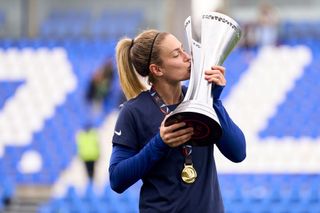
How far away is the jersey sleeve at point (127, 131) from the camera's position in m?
3.52

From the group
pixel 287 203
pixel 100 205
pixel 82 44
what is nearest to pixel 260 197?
pixel 287 203

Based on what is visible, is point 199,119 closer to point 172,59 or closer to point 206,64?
point 206,64

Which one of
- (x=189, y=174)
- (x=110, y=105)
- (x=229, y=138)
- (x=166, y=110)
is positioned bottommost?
(x=189, y=174)

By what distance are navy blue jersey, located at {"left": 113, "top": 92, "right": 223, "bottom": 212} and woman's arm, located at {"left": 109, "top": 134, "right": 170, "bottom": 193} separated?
1.7 inches

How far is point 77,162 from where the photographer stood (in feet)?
48.5

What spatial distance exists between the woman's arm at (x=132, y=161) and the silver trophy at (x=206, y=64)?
0.13m

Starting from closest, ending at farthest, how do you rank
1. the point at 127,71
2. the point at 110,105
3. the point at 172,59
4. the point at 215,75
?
1. the point at 215,75
2. the point at 172,59
3. the point at 127,71
4. the point at 110,105

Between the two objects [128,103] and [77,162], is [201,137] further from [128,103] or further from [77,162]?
[77,162]

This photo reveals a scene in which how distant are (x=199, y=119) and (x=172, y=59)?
414mm

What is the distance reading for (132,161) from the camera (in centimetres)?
343

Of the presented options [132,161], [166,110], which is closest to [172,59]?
[166,110]

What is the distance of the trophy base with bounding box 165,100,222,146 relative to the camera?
316 cm

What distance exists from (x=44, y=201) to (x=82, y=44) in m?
5.89

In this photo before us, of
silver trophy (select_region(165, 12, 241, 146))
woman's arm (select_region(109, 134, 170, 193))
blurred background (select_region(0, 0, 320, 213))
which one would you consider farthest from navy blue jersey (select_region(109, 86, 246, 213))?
blurred background (select_region(0, 0, 320, 213))
